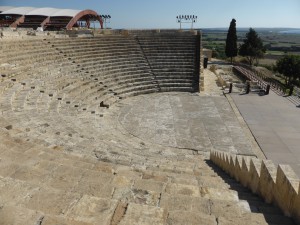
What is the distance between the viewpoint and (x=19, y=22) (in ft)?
154

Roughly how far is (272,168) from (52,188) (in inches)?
148

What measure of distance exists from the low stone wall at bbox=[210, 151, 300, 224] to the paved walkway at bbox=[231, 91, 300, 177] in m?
5.49

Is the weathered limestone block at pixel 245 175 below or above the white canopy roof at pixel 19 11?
below

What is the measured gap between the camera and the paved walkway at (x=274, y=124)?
1215 centimetres

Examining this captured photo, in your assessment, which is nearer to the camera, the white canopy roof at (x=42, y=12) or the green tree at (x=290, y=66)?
the green tree at (x=290, y=66)

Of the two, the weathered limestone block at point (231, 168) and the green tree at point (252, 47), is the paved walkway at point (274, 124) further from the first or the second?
the green tree at point (252, 47)

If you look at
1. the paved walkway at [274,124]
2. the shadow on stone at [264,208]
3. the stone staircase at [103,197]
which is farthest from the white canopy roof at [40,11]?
the shadow on stone at [264,208]

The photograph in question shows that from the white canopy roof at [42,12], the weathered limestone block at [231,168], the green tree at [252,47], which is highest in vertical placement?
the white canopy roof at [42,12]

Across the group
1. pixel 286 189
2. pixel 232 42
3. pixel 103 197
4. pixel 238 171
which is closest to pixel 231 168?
pixel 238 171

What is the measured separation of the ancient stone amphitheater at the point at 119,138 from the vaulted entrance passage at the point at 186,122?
6 cm

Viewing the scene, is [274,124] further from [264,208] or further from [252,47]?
[252,47]

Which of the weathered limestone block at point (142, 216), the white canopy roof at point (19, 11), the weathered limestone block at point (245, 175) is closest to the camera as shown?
the weathered limestone block at point (142, 216)

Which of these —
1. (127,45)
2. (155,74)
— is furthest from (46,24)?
(155,74)

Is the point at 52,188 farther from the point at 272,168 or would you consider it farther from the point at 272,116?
the point at 272,116
